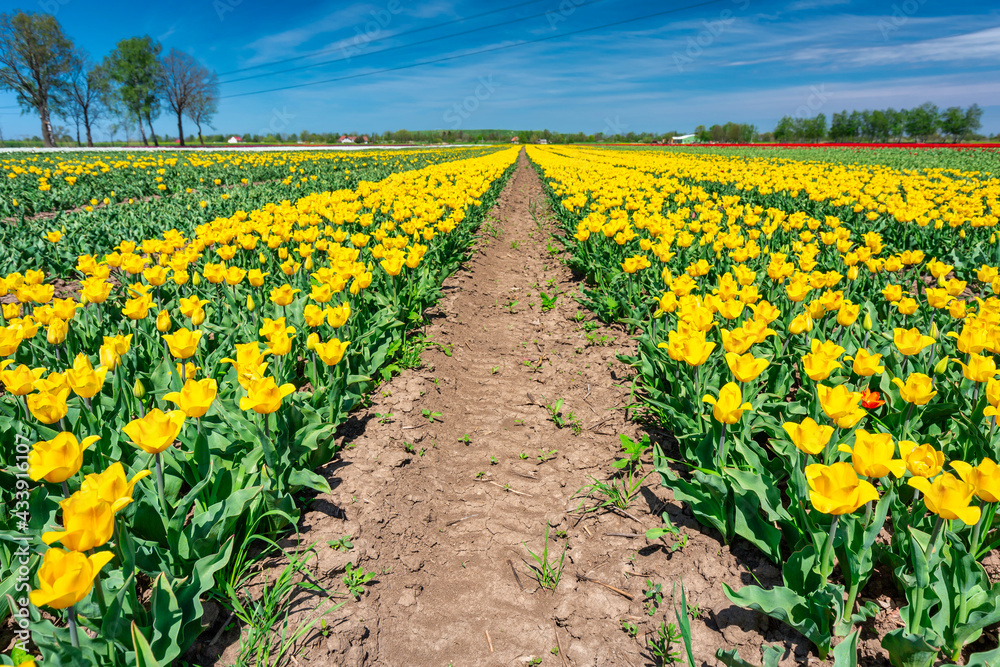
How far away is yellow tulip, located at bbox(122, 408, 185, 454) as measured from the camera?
1825mm

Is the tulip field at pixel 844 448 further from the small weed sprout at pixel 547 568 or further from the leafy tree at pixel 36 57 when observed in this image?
the leafy tree at pixel 36 57

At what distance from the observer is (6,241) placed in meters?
7.71

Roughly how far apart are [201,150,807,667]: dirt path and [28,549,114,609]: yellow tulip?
0.89 metres

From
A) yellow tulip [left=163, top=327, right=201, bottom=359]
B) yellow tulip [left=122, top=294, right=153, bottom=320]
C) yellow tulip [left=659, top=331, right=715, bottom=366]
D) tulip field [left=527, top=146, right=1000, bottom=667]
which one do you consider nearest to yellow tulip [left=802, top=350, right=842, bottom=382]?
tulip field [left=527, top=146, right=1000, bottom=667]

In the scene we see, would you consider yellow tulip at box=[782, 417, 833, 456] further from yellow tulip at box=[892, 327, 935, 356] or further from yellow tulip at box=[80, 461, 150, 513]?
yellow tulip at box=[80, 461, 150, 513]

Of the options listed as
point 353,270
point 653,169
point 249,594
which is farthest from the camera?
point 653,169

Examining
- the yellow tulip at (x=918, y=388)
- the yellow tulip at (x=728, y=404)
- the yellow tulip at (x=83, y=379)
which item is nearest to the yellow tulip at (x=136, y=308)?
the yellow tulip at (x=83, y=379)

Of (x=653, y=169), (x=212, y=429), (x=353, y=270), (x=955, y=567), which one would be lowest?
(x=955, y=567)

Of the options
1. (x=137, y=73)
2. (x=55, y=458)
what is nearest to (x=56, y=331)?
(x=55, y=458)

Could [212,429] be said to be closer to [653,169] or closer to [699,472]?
[699,472]

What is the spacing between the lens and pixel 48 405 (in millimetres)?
2129

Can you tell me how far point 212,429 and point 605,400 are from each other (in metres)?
2.86

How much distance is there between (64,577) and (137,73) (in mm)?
90098

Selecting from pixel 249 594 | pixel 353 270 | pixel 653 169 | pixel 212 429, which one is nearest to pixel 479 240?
pixel 353 270
